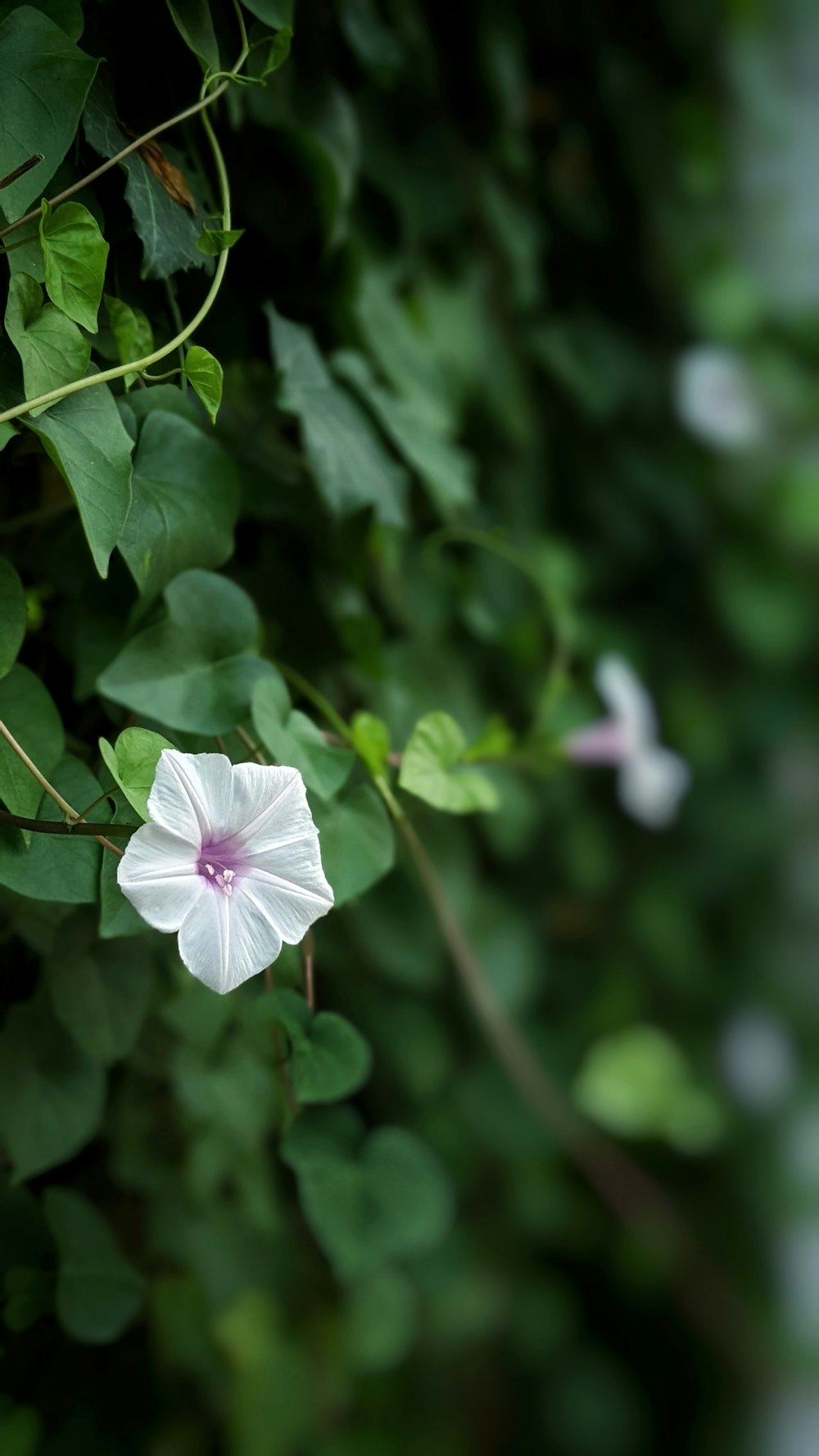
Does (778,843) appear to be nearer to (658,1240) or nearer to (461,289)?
(658,1240)

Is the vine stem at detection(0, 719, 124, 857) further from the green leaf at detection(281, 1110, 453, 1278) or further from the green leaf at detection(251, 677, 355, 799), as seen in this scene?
the green leaf at detection(281, 1110, 453, 1278)

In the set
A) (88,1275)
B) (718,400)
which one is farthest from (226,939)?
(718,400)

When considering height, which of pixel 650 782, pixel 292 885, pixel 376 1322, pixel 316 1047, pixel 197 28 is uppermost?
pixel 197 28

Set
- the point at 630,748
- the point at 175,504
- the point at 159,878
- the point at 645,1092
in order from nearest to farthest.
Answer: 1. the point at 159,878
2. the point at 175,504
3. the point at 630,748
4. the point at 645,1092

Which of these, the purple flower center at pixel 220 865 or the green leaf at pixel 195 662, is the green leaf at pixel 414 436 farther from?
the purple flower center at pixel 220 865

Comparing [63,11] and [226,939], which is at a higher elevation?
[63,11]

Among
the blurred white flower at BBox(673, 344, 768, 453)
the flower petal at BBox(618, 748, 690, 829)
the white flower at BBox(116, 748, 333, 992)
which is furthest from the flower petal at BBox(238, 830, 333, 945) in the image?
the blurred white flower at BBox(673, 344, 768, 453)

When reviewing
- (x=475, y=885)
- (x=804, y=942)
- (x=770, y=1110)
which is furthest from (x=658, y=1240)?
(x=475, y=885)

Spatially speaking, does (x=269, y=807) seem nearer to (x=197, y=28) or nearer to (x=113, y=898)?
(x=113, y=898)
